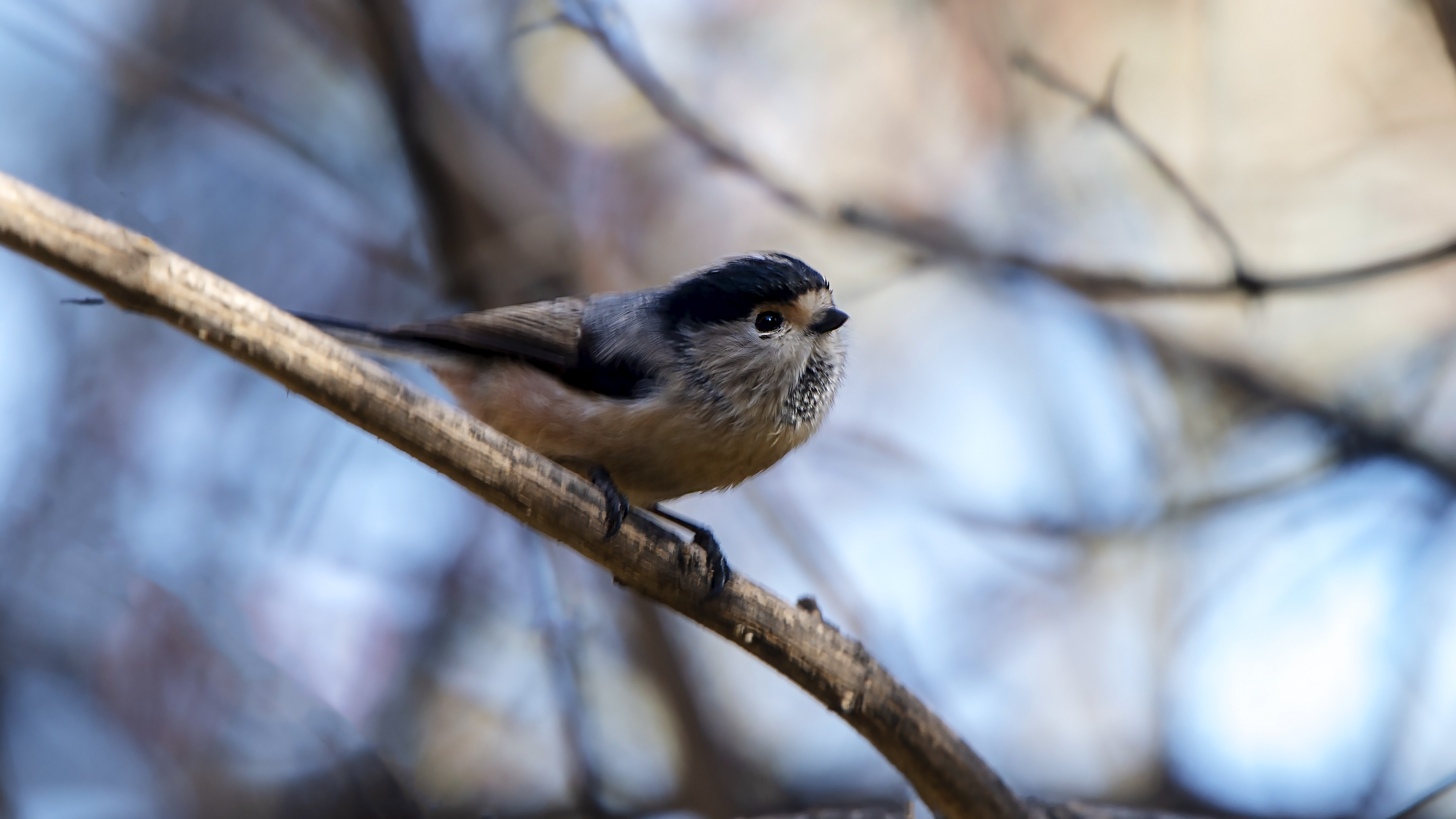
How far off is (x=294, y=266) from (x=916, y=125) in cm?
312

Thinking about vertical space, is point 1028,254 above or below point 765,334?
above

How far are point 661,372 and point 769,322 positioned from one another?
0.32m

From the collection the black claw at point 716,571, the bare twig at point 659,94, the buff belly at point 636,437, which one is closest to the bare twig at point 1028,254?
the bare twig at point 659,94

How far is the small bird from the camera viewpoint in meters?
2.47

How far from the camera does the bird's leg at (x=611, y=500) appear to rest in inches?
83.0

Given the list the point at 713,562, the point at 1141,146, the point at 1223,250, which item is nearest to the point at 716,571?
the point at 713,562

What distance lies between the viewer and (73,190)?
458cm

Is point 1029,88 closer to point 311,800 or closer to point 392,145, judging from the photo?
point 392,145

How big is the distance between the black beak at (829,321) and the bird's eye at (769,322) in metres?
0.08

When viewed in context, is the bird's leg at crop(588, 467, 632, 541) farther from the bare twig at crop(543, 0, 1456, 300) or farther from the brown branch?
the bare twig at crop(543, 0, 1456, 300)

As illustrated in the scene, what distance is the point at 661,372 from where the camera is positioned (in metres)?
2.56

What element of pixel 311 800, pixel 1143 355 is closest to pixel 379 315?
pixel 311 800

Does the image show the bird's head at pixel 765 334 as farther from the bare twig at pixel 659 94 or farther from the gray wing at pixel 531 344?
the bare twig at pixel 659 94

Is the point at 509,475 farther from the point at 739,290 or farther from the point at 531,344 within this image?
the point at 739,290
